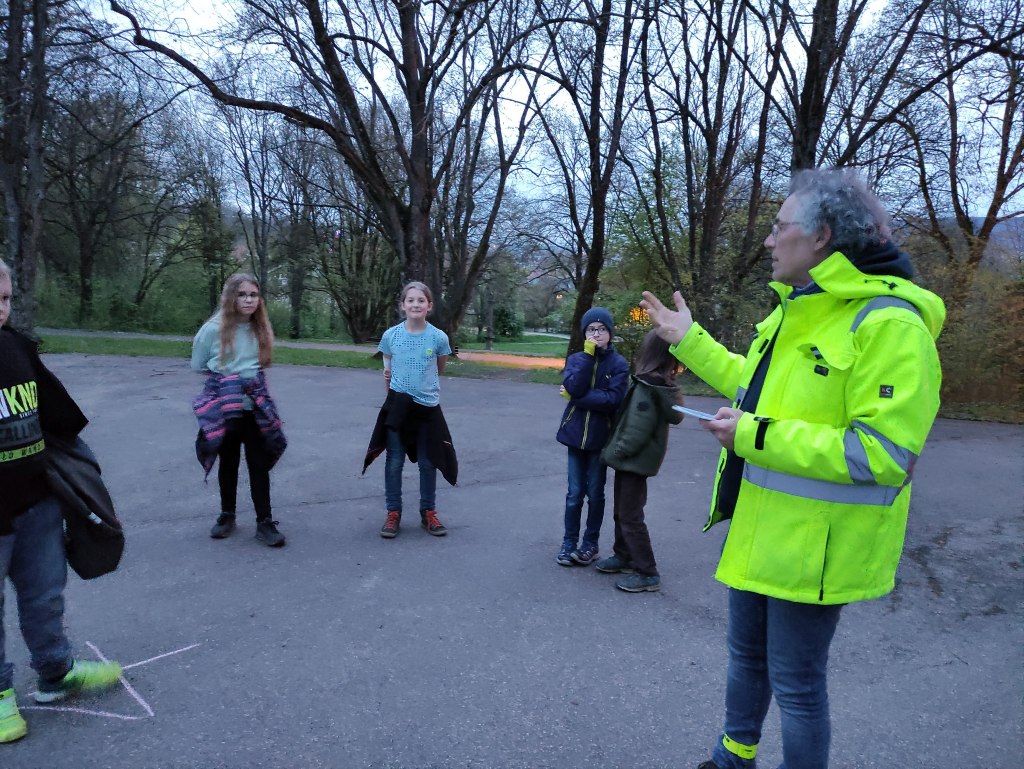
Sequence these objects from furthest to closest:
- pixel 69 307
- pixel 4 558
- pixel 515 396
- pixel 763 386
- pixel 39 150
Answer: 1. pixel 69 307
2. pixel 39 150
3. pixel 515 396
4. pixel 4 558
5. pixel 763 386

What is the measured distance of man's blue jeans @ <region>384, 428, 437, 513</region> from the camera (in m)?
5.14

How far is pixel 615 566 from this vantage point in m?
4.50

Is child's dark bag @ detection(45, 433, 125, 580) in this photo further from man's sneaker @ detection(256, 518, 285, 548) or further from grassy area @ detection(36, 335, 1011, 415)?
grassy area @ detection(36, 335, 1011, 415)

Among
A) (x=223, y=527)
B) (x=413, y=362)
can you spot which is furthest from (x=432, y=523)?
(x=223, y=527)

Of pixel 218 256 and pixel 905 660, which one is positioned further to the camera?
pixel 218 256

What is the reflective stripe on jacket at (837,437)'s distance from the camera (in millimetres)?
1786

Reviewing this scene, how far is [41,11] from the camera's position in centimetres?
1314

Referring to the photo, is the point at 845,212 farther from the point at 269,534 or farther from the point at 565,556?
the point at 269,534

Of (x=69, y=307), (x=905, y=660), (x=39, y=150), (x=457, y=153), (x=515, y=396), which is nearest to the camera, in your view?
(x=905, y=660)

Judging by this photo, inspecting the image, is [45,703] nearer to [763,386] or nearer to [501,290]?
[763,386]

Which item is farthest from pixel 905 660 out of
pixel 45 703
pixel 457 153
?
pixel 457 153

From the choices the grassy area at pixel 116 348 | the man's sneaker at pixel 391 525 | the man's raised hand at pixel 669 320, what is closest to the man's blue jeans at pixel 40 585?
the man's sneaker at pixel 391 525

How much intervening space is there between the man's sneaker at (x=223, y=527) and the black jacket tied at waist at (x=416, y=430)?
1071mm

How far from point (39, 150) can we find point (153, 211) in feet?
60.3
